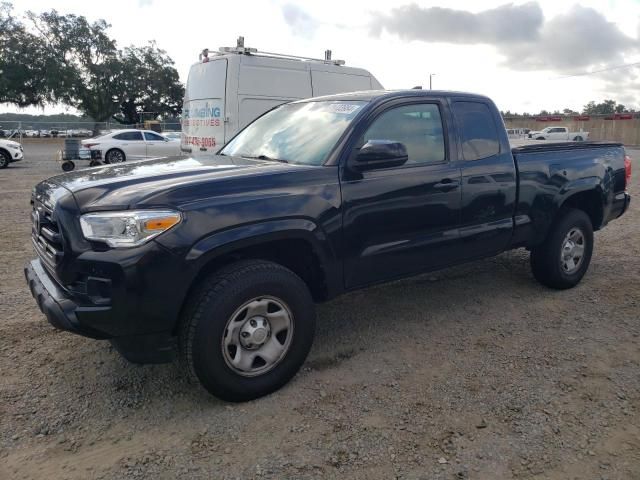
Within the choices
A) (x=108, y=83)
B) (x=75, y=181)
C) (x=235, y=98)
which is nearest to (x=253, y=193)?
(x=75, y=181)

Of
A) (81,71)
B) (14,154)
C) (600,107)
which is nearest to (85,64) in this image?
(81,71)

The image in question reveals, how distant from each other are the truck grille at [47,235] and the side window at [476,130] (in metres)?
2.93

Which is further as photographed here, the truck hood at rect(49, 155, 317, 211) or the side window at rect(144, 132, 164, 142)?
the side window at rect(144, 132, 164, 142)

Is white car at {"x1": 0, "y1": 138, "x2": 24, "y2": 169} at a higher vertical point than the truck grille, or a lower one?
higher

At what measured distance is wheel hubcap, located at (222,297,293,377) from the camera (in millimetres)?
3021

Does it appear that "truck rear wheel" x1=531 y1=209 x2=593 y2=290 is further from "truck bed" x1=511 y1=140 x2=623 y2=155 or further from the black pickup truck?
"truck bed" x1=511 y1=140 x2=623 y2=155

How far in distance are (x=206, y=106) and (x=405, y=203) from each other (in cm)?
651

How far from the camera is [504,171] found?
438 centimetres

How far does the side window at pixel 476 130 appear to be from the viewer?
423cm

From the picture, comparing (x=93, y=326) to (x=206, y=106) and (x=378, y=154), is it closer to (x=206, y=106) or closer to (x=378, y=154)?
(x=378, y=154)

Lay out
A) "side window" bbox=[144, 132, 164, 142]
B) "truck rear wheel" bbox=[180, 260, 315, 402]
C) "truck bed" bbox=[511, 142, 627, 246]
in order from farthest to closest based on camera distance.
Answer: "side window" bbox=[144, 132, 164, 142], "truck bed" bbox=[511, 142, 627, 246], "truck rear wheel" bbox=[180, 260, 315, 402]

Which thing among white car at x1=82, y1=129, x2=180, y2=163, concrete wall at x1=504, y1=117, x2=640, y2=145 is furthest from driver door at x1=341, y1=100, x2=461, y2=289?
concrete wall at x1=504, y1=117, x2=640, y2=145

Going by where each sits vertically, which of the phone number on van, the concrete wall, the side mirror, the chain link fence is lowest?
the side mirror

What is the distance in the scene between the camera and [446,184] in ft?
13.0
